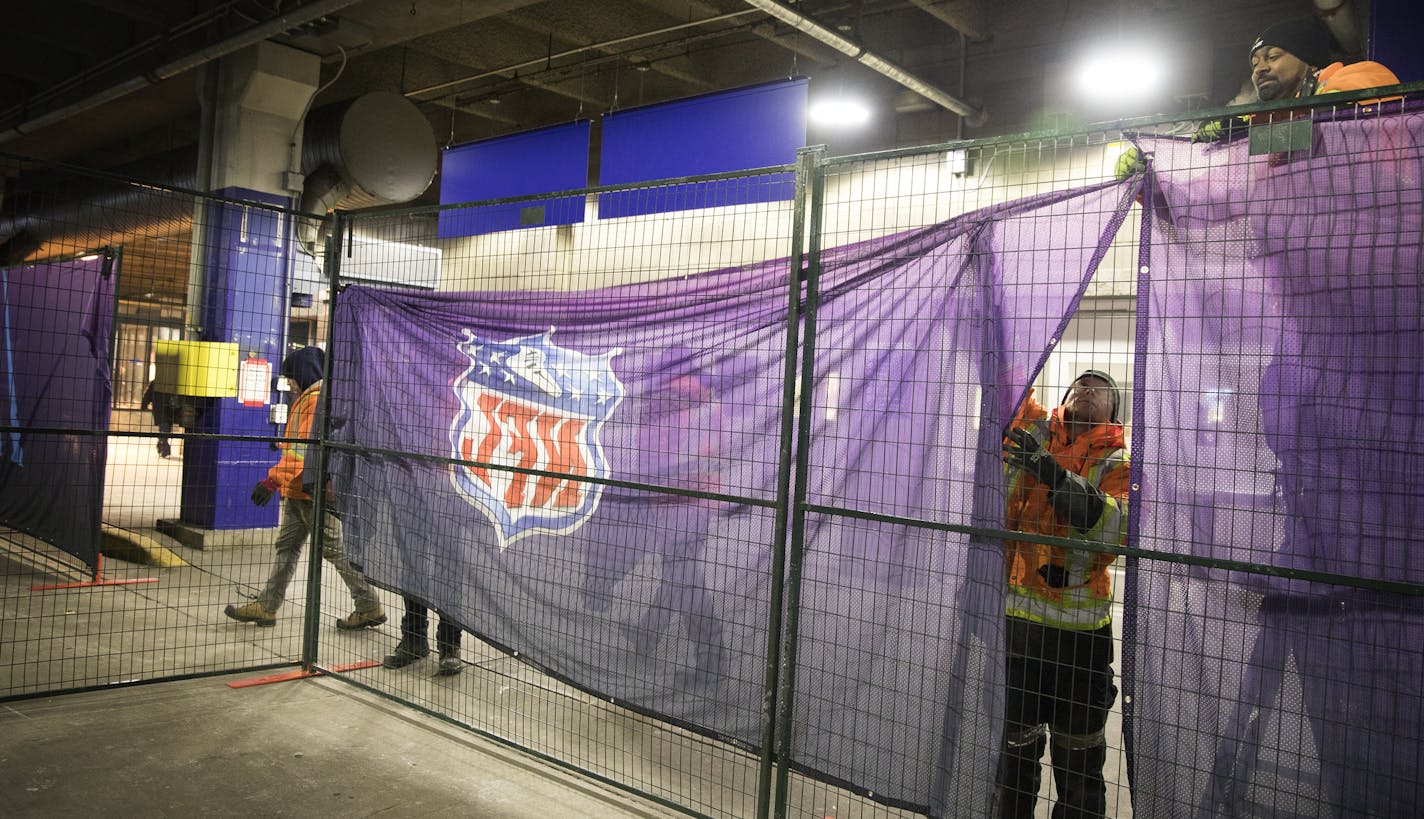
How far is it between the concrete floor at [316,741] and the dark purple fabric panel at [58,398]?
1.62 meters

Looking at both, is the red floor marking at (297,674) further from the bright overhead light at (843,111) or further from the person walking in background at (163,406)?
the bright overhead light at (843,111)

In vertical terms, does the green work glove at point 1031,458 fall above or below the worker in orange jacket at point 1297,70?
below

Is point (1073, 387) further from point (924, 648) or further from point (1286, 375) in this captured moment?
point (924, 648)

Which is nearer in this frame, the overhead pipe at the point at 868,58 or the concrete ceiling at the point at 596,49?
the overhead pipe at the point at 868,58

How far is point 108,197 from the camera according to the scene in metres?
12.1

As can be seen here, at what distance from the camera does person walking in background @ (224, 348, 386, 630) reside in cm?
572

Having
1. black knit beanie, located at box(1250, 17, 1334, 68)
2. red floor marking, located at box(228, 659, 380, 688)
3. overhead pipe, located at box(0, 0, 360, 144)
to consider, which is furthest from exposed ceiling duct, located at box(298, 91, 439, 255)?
black knit beanie, located at box(1250, 17, 1334, 68)

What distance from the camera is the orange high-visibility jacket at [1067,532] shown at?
2965 mm

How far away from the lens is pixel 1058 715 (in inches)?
119

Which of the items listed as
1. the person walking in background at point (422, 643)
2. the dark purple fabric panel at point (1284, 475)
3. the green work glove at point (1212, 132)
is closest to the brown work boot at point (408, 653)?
the person walking in background at point (422, 643)

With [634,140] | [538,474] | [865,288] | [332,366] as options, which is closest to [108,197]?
[634,140]

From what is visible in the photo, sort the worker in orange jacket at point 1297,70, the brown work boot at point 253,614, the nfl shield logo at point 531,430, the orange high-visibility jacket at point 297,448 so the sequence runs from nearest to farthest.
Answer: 1. the worker in orange jacket at point 1297,70
2. the nfl shield logo at point 531,430
3. the orange high-visibility jacket at point 297,448
4. the brown work boot at point 253,614

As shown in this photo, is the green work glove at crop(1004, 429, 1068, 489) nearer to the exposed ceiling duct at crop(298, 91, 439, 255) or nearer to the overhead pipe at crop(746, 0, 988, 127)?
the overhead pipe at crop(746, 0, 988, 127)

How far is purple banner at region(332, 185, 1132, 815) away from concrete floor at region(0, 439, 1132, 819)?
477 millimetres
